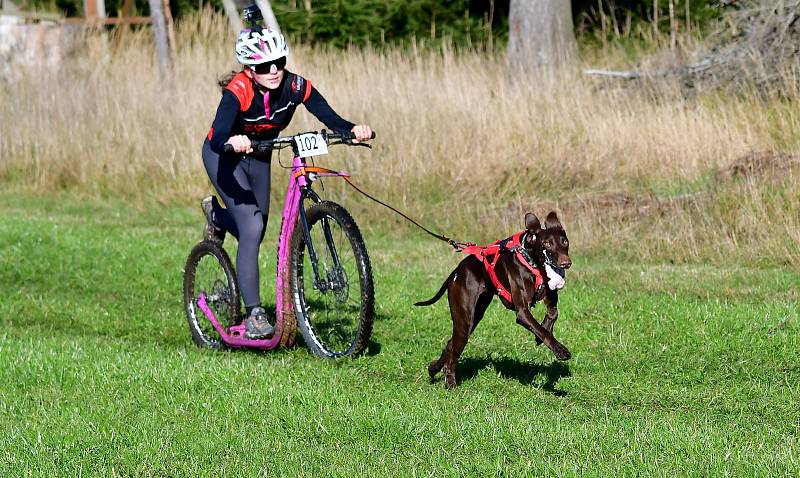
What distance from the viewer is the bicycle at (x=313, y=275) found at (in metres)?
7.33

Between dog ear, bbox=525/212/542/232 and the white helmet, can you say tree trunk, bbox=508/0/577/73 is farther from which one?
dog ear, bbox=525/212/542/232

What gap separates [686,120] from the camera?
1375 centimetres

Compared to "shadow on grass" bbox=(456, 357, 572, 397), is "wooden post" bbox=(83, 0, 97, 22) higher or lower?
higher

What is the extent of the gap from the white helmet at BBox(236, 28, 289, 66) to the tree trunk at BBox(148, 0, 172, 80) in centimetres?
1231

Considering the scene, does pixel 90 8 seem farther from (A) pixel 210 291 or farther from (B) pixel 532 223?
(B) pixel 532 223

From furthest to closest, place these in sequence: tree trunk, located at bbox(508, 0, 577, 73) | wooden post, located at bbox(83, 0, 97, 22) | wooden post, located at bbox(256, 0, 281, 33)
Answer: wooden post, located at bbox(83, 0, 97, 22) → wooden post, located at bbox(256, 0, 281, 33) → tree trunk, located at bbox(508, 0, 577, 73)

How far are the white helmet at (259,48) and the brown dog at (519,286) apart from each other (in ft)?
5.92

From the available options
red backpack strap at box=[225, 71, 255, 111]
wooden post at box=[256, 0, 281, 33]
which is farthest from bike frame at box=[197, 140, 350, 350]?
wooden post at box=[256, 0, 281, 33]

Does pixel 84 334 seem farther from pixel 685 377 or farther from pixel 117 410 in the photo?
pixel 685 377

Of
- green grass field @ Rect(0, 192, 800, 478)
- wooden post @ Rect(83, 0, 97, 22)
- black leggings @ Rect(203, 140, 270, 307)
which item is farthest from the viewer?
wooden post @ Rect(83, 0, 97, 22)

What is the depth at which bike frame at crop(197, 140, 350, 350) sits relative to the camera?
24.9ft

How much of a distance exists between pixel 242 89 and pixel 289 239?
1005mm

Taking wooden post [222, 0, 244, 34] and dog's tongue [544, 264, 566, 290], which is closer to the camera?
dog's tongue [544, 264, 566, 290]

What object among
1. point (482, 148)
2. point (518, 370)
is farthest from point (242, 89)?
point (482, 148)
